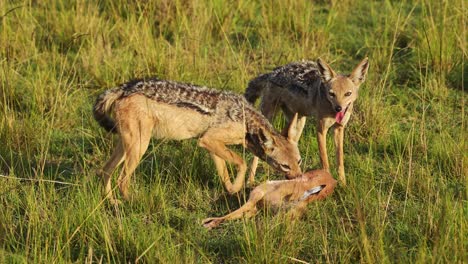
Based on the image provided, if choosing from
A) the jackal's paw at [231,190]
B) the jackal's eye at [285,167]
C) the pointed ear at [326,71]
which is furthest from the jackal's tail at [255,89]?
the jackal's paw at [231,190]

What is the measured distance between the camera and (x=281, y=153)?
7211mm

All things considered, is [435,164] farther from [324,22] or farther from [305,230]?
[324,22]

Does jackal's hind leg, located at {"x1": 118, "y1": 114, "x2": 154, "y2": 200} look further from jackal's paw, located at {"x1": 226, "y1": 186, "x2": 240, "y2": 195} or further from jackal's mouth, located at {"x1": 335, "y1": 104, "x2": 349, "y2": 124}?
jackal's mouth, located at {"x1": 335, "y1": 104, "x2": 349, "y2": 124}

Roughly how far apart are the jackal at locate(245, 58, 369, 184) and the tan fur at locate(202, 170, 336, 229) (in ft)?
1.60

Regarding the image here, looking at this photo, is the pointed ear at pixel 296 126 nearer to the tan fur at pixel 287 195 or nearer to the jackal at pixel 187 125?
the jackal at pixel 187 125

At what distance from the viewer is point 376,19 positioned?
10.5 meters

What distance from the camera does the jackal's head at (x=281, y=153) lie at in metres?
7.16

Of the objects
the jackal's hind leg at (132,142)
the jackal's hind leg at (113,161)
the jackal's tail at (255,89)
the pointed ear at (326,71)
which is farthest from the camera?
the jackal's tail at (255,89)

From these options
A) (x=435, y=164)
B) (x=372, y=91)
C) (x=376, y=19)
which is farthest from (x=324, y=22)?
(x=435, y=164)

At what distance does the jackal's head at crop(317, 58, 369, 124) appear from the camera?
7.59 m

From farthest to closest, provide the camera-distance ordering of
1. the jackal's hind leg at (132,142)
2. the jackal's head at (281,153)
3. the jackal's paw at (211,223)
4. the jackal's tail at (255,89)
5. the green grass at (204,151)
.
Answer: the jackal's tail at (255,89), the jackal's head at (281,153), the jackal's hind leg at (132,142), the jackal's paw at (211,223), the green grass at (204,151)

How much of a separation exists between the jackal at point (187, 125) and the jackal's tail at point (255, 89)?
0.80 m

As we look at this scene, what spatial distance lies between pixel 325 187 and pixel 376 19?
4.36 metres

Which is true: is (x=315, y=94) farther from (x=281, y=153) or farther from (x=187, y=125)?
(x=187, y=125)
